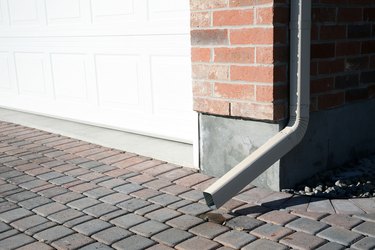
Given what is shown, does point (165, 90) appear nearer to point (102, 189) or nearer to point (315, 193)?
point (102, 189)

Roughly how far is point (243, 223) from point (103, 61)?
2.74 metres

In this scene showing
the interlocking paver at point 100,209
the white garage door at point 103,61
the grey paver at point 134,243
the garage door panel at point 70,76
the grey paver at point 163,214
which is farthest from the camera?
the garage door panel at point 70,76

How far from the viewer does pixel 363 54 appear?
11.8ft

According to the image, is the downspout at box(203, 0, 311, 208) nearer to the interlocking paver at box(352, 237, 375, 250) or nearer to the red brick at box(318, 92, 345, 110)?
the red brick at box(318, 92, 345, 110)

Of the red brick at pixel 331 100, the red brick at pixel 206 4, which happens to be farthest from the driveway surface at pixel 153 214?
the red brick at pixel 206 4

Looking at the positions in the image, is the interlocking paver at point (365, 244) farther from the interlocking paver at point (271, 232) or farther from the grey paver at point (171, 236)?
the grey paver at point (171, 236)

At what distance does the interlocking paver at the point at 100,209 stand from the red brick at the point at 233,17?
1.41m

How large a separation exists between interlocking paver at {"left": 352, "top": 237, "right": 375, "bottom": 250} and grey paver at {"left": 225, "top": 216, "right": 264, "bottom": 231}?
21.0 inches

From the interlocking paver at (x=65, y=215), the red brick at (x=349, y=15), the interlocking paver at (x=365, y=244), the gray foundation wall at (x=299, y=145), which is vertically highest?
the red brick at (x=349, y=15)

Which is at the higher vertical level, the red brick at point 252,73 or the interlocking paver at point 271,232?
the red brick at point 252,73

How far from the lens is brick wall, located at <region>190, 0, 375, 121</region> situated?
297 centimetres

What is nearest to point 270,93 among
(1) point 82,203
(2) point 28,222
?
(1) point 82,203

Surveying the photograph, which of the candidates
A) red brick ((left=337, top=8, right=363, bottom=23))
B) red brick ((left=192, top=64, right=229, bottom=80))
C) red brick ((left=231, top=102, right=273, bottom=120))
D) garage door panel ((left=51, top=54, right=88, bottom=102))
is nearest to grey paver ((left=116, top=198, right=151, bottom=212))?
red brick ((left=231, top=102, right=273, bottom=120))

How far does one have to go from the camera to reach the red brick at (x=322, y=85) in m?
3.22
